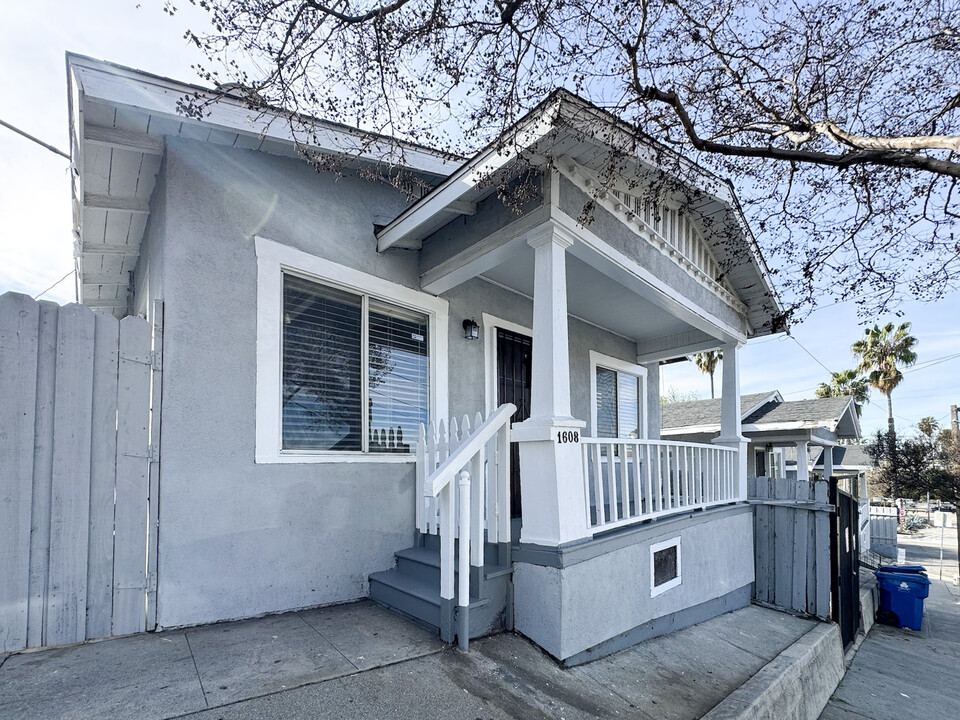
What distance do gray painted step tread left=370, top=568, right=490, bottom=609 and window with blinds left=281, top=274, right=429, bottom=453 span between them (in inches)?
40.4

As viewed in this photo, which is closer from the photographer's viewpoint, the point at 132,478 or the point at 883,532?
the point at 132,478

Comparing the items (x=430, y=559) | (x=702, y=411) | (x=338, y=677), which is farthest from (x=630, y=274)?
(x=702, y=411)

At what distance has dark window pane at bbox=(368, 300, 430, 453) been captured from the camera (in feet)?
15.8

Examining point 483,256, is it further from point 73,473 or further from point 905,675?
point 905,675

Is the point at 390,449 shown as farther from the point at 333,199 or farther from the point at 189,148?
the point at 189,148

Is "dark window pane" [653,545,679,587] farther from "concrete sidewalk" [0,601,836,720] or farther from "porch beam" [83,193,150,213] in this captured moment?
"porch beam" [83,193,150,213]

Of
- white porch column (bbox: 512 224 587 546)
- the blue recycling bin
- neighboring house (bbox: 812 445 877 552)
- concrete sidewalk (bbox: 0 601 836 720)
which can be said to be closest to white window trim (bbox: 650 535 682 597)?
concrete sidewalk (bbox: 0 601 836 720)

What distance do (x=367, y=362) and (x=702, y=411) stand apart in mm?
13741

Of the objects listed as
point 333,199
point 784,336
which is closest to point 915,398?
point 784,336

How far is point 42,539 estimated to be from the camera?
306cm

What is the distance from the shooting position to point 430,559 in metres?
4.20

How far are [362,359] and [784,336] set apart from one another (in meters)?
5.55

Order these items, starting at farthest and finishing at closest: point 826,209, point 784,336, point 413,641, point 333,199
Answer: point 784,336, point 333,199, point 826,209, point 413,641

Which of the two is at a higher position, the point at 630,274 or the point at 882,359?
the point at 882,359
